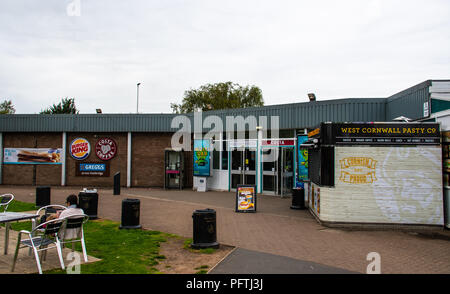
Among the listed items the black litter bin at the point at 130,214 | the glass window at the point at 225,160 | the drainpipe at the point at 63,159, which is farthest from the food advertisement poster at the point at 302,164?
the drainpipe at the point at 63,159

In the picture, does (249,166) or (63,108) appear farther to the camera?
(63,108)

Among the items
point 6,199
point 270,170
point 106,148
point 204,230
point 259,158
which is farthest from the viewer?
point 106,148

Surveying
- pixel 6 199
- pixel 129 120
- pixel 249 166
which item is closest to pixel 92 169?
pixel 129 120

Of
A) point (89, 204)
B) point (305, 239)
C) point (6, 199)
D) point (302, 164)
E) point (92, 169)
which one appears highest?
point (302, 164)

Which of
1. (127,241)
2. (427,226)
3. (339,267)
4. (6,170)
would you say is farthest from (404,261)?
(6,170)

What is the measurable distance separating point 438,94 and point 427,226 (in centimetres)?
407

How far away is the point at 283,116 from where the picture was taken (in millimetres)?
A: 18016

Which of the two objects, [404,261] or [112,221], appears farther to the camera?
[112,221]

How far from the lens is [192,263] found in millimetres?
6793

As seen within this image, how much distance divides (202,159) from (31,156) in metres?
11.3

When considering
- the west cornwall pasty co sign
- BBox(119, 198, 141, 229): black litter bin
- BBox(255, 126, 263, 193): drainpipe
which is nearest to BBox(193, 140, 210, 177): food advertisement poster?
BBox(255, 126, 263, 193): drainpipe

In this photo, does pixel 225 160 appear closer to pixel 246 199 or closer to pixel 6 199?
pixel 246 199

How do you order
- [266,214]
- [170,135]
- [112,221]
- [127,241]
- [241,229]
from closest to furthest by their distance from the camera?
[127,241] < [241,229] < [112,221] < [266,214] < [170,135]

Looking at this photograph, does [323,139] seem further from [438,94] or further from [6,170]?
[6,170]
